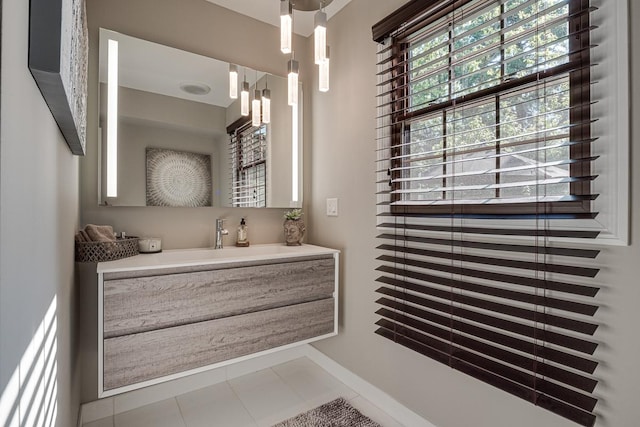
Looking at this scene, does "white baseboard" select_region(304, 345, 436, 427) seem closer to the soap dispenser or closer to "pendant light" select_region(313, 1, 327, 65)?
the soap dispenser

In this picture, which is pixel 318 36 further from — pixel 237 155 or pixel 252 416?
pixel 252 416

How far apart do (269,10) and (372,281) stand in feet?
6.34

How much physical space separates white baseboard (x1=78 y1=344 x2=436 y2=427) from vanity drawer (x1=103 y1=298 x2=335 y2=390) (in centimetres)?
42

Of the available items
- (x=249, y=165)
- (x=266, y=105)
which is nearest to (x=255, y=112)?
(x=266, y=105)

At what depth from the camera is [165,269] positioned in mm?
1509

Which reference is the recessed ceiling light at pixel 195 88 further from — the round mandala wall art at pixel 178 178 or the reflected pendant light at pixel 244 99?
the round mandala wall art at pixel 178 178

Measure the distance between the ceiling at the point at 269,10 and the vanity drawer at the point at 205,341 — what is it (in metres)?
1.94

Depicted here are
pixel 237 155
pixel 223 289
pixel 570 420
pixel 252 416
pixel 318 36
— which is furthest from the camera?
pixel 237 155

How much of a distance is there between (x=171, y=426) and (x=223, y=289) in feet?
2.65

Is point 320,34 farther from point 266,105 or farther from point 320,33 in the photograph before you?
point 266,105

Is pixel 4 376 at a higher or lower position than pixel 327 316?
higher

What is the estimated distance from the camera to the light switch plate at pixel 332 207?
7.28 ft

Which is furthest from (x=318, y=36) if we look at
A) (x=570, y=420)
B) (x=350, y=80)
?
(x=570, y=420)

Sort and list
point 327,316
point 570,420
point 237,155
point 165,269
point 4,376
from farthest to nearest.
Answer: point 237,155 < point 327,316 < point 165,269 < point 570,420 < point 4,376
